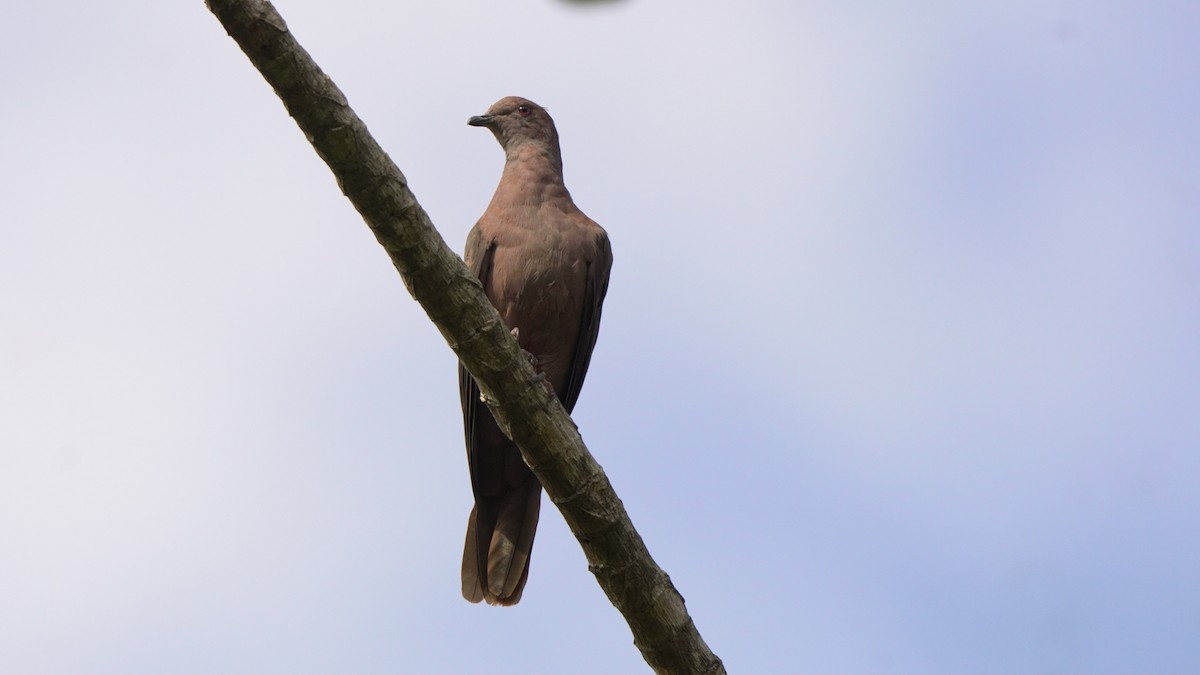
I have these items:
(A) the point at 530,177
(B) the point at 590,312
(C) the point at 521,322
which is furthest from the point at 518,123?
(C) the point at 521,322

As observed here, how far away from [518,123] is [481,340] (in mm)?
3358

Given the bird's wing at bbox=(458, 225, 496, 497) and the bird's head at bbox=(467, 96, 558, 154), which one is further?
the bird's head at bbox=(467, 96, 558, 154)

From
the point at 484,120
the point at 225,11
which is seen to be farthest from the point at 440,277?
the point at 484,120

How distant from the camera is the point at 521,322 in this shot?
20.8ft

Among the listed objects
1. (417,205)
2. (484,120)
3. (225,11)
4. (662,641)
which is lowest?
(662,641)

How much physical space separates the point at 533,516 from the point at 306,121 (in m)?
3.07

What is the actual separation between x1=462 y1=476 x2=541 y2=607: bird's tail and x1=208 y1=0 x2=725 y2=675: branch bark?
4.85 feet

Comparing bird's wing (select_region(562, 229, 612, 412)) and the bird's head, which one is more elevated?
the bird's head

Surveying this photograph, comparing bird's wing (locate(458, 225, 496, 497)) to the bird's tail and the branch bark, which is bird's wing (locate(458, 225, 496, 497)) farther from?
the branch bark

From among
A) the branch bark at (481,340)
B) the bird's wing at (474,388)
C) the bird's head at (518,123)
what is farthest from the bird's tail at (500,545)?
the bird's head at (518,123)

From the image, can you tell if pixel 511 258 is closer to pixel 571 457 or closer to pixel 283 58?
pixel 571 457

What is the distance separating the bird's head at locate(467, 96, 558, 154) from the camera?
24.1ft

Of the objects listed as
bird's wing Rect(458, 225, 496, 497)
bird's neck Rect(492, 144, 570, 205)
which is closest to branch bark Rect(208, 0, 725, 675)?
bird's wing Rect(458, 225, 496, 497)

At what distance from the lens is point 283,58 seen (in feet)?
12.4
